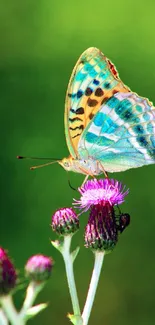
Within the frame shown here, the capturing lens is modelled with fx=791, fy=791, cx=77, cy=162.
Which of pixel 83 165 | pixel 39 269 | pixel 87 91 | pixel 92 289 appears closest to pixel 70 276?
pixel 92 289

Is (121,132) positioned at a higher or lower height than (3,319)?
higher

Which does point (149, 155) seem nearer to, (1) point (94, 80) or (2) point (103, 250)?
(1) point (94, 80)

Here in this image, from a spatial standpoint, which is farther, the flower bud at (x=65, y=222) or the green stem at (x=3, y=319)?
the flower bud at (x=65, y=222)

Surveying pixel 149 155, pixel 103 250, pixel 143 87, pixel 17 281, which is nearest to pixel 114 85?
pixel 149 155

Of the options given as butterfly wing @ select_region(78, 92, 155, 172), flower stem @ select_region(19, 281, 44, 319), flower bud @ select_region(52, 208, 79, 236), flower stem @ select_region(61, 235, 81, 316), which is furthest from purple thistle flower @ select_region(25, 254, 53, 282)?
butterfly wing @ select_region(78, 92, 155, 172)

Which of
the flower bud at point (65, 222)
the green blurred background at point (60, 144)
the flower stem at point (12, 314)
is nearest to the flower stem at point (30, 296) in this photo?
the flower stem at point (12, 314)

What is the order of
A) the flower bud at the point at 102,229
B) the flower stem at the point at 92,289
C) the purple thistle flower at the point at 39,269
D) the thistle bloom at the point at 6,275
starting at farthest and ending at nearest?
the flower bud at the point at 102,229
the flower stem at the point at 92,289
the purple thistle flower at the point at 39,269
the thistle bloom at the point at 6,275

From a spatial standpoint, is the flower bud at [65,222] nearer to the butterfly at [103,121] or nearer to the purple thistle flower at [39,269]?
the purple thistle flower at [39,269]

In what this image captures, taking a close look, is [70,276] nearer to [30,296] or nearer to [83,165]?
[30,296]
